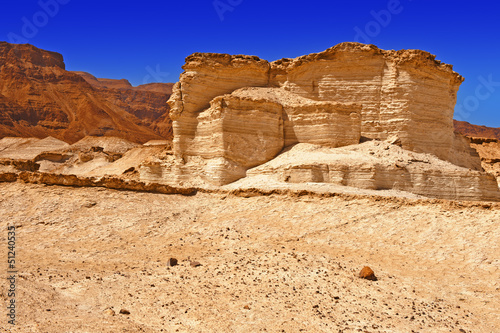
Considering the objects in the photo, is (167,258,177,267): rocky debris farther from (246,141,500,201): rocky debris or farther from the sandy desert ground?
(246,141,500,201): rocky debris

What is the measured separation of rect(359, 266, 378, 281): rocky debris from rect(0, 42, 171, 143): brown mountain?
58.9 meters

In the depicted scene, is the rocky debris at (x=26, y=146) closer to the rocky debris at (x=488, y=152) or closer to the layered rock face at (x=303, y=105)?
the layered rock face at (x=303, y=105)

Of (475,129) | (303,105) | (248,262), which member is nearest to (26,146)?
(303,105)

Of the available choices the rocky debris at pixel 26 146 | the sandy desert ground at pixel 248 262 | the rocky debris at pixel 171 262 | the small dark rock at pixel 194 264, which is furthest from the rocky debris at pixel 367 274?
the rocky debris at pixel 26 146

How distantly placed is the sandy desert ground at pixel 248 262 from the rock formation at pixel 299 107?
5858 mm

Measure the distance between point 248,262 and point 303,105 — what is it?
13.1 meters

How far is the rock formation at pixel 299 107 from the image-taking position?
19.5 meters

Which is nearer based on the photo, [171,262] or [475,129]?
[171,262]

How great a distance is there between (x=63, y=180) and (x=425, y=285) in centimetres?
1028

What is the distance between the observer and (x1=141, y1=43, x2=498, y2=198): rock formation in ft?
63.9

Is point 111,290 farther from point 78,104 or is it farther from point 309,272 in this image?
point 78,104

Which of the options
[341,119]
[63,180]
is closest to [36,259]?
[63,180]

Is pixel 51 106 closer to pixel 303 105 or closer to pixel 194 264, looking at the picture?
pixel 303 105

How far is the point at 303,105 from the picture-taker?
66.7 feet
